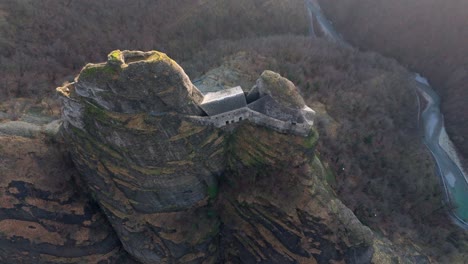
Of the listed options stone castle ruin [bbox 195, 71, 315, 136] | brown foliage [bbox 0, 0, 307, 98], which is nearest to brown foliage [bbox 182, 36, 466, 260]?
brown foliage [bbox 0, 0, 307, 98]

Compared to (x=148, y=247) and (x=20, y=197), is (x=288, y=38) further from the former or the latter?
(x=20, y=197)

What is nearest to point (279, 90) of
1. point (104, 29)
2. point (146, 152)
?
point (146, 152)

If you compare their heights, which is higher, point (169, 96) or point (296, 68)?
point (169, 96)

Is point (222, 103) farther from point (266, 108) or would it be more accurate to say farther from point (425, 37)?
point (425, 37)

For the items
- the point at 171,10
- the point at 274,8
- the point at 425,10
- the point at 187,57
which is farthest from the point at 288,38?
the point at 425,10

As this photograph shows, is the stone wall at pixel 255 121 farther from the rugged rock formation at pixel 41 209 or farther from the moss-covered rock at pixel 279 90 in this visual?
the rugged rock formation at pixel 41 209

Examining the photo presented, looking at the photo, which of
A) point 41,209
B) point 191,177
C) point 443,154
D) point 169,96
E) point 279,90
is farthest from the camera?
point 443,154
